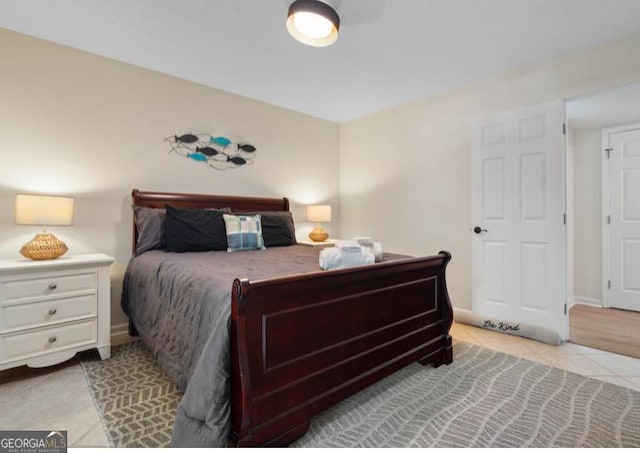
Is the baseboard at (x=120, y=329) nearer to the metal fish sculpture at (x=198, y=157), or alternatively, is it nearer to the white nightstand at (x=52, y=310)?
the white nightstand at (x=52, y=310)

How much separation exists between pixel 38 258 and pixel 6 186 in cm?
64

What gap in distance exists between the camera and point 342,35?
7.73ft

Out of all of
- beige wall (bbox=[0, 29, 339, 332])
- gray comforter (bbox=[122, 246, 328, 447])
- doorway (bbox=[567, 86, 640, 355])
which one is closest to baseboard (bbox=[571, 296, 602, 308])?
doorway (bbox=[567, 86, 640, 355])

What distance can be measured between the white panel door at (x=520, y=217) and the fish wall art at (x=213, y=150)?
8.00ft

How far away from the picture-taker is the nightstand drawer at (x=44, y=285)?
6.34 ft

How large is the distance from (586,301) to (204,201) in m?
4.65

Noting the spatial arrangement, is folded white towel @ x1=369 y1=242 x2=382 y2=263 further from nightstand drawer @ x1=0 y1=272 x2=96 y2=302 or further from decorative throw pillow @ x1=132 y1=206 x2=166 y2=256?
nightstand drawer @ x1=0 y1=272 x2=96 y2=302

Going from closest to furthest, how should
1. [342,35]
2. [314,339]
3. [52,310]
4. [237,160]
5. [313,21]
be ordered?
1. [314,339]
2. [313,21]
3. [52,310]
4. [342,35]
5. [237,160]

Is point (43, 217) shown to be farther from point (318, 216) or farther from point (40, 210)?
point (318, 216)

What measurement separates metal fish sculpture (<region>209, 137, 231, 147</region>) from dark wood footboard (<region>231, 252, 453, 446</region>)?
95.8 inches

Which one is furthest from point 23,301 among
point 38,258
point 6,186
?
point 6,186

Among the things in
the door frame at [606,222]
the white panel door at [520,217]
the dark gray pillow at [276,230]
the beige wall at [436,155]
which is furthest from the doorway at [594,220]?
the dark gray pillow at [276,230]

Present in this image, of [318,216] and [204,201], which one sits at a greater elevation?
[204,201]

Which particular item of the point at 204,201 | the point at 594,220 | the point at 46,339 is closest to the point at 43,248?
the point at 46,339
